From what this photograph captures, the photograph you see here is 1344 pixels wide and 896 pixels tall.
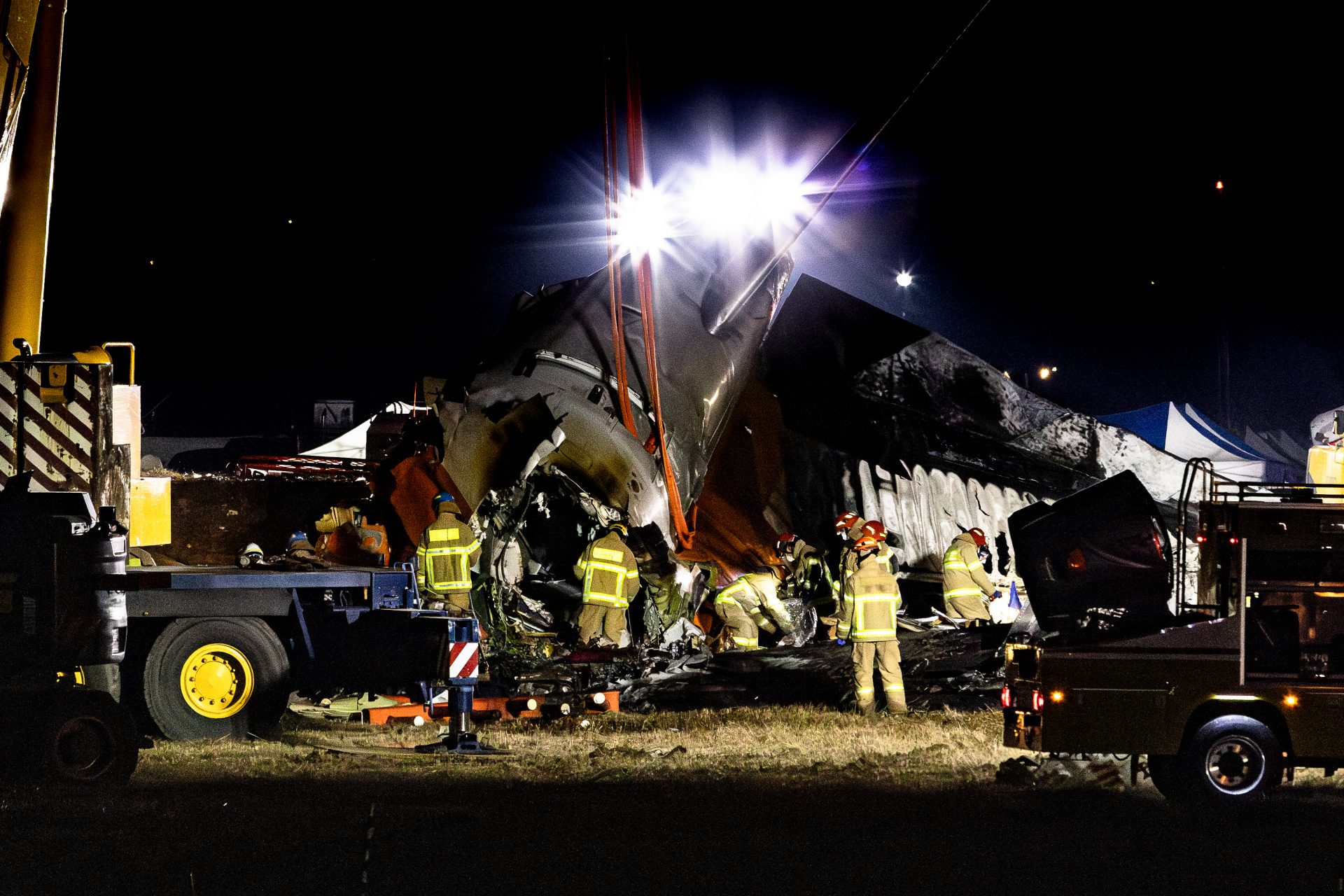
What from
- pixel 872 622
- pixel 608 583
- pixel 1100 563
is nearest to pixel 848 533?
pixel 872 622

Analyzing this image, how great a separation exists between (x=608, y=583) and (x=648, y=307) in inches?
162

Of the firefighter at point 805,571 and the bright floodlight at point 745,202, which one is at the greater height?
the bright floodlight at point 745,202

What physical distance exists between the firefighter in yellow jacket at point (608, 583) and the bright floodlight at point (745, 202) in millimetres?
5815

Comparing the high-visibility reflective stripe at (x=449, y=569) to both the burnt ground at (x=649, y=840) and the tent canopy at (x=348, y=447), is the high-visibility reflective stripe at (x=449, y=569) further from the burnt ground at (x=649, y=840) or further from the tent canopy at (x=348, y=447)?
the tent canopy at (x=348, y=447)

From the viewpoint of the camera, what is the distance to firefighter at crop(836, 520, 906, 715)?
39.0ft

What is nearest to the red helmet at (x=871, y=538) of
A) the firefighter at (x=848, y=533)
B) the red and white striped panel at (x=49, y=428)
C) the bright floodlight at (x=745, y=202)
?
the firefighter at (x=848, y=533)

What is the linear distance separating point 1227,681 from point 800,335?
11.9 m

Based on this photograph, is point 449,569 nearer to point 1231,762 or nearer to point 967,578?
point 967,578

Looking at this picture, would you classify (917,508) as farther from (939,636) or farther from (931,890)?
(931,890)

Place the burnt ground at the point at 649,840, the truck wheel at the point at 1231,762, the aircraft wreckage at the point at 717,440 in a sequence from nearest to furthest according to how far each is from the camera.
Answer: the burnt ground at the point at 649,840, the truck wheel at the point at 1231,762, the aircraft wreckage at the point at 717,440

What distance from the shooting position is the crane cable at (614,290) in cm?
1544

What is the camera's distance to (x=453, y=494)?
1541cm

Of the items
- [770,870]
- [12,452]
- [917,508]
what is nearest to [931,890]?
[770,870]

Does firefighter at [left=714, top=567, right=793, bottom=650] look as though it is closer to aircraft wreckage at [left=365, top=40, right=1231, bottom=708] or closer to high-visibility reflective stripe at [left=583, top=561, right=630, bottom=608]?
aircraft wreckage at [left=365, top=40, right=1231, bottom=708]
